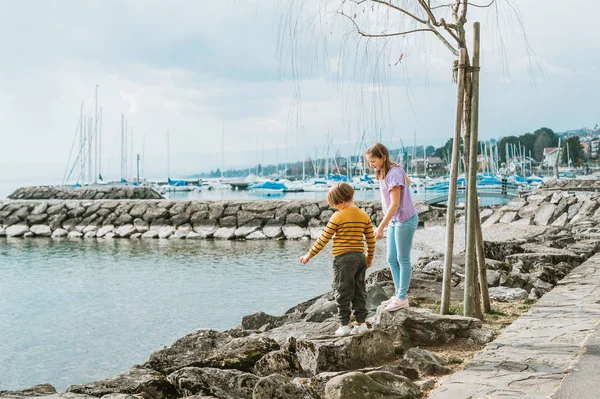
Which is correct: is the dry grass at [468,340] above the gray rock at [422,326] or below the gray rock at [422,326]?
below

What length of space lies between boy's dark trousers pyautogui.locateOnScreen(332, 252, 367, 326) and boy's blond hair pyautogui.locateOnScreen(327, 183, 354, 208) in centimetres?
45

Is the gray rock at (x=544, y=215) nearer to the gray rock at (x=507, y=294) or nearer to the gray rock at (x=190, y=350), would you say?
the gray rock at (x=507, y=294)

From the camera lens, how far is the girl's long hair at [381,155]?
18.4 ft

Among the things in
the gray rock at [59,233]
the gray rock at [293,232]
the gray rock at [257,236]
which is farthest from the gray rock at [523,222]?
the gray rock at [59,233]

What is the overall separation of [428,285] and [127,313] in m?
5.23

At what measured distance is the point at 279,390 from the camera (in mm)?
3695

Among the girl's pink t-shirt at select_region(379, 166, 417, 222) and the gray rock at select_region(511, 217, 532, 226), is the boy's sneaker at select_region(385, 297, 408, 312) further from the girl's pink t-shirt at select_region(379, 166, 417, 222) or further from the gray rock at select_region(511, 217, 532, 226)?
the gray rock at select_region(511, 217, 532, 226)

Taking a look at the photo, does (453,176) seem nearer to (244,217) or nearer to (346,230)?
(346,230)

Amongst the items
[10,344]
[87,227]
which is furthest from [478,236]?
[87,227]

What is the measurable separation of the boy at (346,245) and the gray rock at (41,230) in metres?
22.5

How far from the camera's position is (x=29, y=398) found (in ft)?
13.1

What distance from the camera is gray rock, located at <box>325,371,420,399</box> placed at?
368 cm

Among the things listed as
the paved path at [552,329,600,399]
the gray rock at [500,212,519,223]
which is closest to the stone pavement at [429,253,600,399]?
the paved path at [552,329,600,399]

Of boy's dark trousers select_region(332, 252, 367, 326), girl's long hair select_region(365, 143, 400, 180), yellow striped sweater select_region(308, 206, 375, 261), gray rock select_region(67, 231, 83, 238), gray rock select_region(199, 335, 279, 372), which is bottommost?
gray rock select_region(67, 231, 83, 238)
